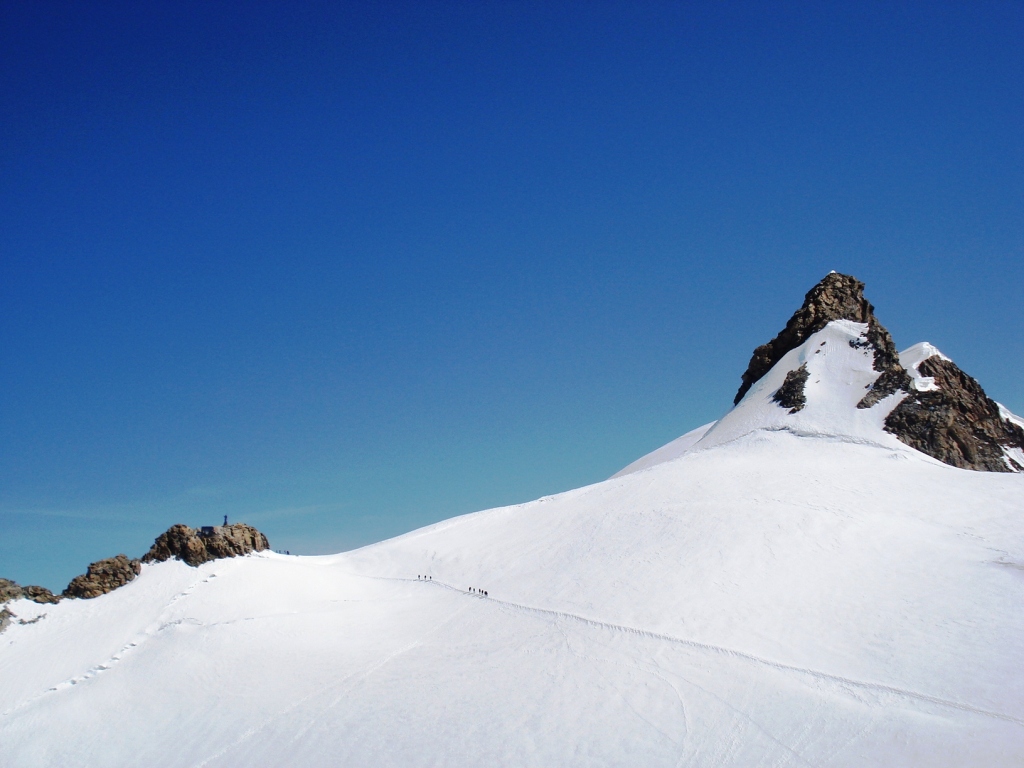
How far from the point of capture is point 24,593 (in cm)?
3241

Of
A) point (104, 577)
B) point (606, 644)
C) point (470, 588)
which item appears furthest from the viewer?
point (470, 588)

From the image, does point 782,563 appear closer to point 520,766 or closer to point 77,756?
point 520,766

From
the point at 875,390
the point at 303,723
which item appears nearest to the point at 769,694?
the point at 303,723

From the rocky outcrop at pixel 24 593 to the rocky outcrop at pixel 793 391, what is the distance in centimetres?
4555

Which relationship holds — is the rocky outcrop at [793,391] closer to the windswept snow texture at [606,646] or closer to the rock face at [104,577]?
the windswept snow texture at [606,646]

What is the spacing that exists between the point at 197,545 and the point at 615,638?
2200 cm

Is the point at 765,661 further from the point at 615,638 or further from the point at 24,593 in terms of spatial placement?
the point at 24,593

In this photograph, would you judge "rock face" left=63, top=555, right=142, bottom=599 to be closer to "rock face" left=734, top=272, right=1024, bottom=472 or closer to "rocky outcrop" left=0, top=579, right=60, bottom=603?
"rocky outcrop" left=0, top=579, right=60, bottom=603

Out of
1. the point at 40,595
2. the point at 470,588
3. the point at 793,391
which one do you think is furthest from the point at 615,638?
the point at 793,391

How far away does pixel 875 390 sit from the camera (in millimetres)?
48375

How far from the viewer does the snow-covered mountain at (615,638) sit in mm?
18719

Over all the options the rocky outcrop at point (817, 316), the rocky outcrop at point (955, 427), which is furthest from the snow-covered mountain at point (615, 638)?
the rocky outcrop at point (817, 316)

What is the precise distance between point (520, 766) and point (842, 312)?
5173 centimetres

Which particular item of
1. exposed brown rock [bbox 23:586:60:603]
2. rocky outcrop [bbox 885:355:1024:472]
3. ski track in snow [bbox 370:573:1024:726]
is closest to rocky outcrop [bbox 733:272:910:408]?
rocky outcrop [bbox 885:355:1024:472]
